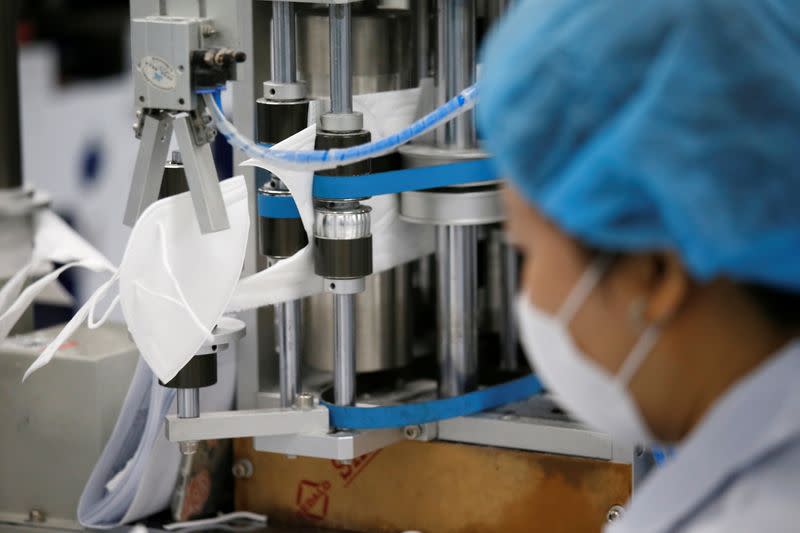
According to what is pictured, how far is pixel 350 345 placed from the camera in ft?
4.83

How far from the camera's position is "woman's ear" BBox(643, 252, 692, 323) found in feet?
2.36

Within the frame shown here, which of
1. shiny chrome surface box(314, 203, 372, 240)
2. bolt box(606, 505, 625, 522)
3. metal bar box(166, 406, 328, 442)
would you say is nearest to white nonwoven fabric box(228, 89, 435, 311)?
shiny chrome surface box(314, 203, 372, 240)

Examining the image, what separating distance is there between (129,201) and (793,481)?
0.69 metres

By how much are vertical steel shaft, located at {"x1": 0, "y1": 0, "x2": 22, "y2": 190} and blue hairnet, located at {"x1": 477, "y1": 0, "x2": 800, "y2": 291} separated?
4.42 feet

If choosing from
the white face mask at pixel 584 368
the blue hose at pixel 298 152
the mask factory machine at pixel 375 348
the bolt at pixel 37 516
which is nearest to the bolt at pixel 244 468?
the mask factory machine at pixel 375 348

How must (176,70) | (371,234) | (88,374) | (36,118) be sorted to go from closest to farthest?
1. (176,70)
2. (371,234)
3. (88,374)
4. (36,118)

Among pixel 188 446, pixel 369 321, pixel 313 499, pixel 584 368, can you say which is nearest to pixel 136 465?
pixel 188 446

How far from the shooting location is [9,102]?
1.95 metres

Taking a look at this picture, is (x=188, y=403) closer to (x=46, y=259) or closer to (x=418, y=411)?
(x=418, y=411)

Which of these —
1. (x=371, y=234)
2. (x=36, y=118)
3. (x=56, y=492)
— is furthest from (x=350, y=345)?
(x=36, y=118)

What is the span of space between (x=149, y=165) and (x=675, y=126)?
0.62 meters

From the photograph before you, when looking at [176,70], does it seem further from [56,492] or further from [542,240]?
[56,492]

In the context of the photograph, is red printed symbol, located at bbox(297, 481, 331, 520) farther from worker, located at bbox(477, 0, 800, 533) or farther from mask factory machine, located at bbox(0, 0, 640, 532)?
worker, located at bbox(477, 0, 800, 533)

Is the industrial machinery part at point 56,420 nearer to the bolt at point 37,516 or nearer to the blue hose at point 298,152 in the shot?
the bolt at point 37,516
